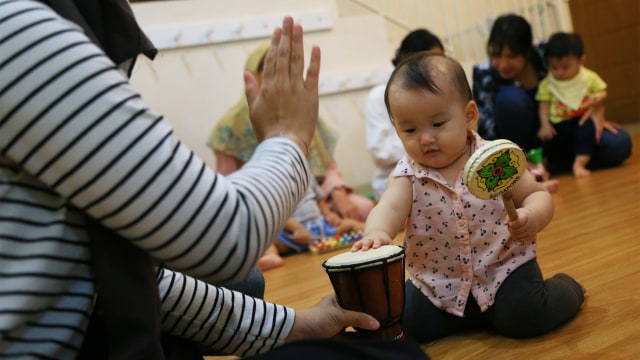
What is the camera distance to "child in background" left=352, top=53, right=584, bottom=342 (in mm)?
1247

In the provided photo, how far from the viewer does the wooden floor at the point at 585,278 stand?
3.75ft

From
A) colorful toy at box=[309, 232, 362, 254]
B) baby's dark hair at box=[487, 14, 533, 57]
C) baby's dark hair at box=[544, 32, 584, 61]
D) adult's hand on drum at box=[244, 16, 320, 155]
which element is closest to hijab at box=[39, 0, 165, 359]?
adult's hand on drum at box=[244, 16, 320, 155]

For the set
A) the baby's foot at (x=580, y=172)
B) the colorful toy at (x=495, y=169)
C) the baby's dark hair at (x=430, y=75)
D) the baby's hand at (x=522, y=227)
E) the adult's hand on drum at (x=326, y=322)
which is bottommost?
the baby's foot at (x=580, y=172)

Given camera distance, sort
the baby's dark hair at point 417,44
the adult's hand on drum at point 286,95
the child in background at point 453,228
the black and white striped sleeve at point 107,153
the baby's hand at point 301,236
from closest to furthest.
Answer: the black and white striped sleeve at point 107,153 → the adult's hand on drum at point 286,95 → the child in background at point 453,228 → the baby's hand at point 301,236 → the baby's dark hair at point 417,44

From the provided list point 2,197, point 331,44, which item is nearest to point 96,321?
point 2,197

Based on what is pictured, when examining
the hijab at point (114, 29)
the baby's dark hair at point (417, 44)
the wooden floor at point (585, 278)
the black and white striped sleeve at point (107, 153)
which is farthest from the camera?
the baby's dark hair at point (417, 44)

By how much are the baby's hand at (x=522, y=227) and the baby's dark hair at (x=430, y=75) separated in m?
0.27

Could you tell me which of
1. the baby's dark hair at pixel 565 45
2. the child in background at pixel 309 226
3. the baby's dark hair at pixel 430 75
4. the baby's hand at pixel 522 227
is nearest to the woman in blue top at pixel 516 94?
the baby's dark hair at pixel 565 45

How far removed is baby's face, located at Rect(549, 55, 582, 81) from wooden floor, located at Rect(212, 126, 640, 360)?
2.52ft

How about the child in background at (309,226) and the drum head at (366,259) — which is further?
the child in background at (309,226)

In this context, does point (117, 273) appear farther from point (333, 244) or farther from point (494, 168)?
point (333, 244)

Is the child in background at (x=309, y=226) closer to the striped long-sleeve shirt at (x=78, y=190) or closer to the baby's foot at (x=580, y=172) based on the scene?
the baby's foot at (x=580, y=172)

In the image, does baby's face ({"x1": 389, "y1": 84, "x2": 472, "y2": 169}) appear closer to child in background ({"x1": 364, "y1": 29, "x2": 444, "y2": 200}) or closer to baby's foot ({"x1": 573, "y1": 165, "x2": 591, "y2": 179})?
child in background ({"x1": 364, "y1": 29, "x2": 444, "y2": 200})

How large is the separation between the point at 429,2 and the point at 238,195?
3975 millimetres
